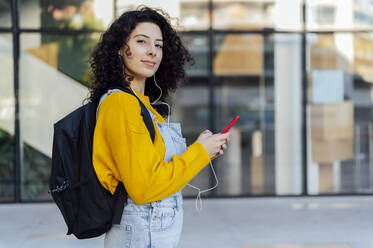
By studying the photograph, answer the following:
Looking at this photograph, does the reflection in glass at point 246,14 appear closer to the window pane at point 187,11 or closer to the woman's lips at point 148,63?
the window pane at point 187,11

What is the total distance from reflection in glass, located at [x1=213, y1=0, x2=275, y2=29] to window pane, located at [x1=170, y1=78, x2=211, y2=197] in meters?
1.06

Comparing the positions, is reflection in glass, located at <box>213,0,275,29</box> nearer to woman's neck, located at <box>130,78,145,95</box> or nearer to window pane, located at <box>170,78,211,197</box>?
window pane, located at <box>170,78,211,197</box>

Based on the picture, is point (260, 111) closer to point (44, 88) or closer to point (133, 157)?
point (44, 88)

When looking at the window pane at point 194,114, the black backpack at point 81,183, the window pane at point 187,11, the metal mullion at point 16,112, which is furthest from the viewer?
the window pane at point 194,114

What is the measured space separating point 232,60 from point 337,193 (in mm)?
2858

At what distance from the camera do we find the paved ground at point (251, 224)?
4617 millimetres

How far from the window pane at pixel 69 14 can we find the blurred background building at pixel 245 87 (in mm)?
16

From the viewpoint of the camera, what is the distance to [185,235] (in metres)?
4.89

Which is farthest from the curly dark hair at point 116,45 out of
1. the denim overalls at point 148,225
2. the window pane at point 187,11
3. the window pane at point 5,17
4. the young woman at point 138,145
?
the window pane at point 5,17

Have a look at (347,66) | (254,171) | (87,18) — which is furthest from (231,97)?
(87,18)

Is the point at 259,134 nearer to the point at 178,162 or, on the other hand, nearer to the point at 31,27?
the point at 31,27

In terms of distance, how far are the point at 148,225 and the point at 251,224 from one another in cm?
405

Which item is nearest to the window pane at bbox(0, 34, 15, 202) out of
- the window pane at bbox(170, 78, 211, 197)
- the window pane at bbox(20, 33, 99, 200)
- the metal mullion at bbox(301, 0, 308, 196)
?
the window pane at bbox(20, 33, 99, 200)

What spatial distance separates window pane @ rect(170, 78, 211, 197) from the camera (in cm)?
739
